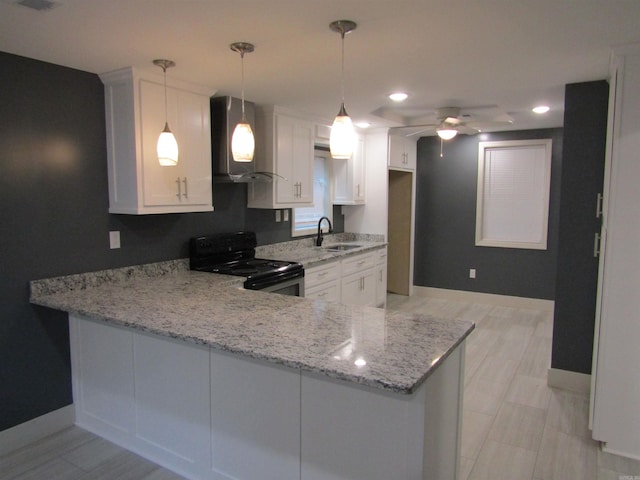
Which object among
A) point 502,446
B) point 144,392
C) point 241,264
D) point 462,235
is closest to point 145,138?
point 241,264

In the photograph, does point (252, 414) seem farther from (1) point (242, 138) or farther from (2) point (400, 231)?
(2) point (400, 231)

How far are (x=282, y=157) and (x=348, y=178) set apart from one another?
154 cm

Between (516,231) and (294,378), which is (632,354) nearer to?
(294,378)

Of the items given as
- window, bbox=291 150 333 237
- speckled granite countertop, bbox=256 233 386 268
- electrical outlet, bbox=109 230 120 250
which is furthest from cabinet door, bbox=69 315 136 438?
window, bbox=291 150 333 237

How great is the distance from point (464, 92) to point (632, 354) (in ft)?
7.10

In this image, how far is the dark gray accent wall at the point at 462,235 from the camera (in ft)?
18.4

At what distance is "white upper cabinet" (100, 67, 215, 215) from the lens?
286 cm

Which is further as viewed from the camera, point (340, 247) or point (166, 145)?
point (340, 247)

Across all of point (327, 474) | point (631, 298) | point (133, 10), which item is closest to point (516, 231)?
point (631, 298)

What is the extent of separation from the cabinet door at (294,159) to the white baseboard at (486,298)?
2.75m

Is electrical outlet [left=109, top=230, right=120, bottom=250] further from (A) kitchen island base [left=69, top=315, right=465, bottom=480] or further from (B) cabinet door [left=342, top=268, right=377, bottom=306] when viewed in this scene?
(B) cabinet door [left=342, top=268, right=377, bottom=306]

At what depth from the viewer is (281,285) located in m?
3.61

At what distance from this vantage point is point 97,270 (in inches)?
117

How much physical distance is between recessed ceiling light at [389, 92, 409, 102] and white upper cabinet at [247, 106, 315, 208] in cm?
101
